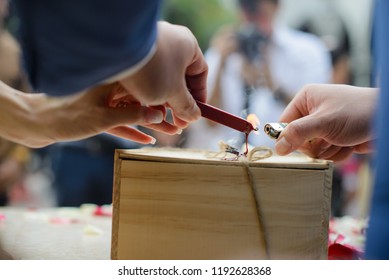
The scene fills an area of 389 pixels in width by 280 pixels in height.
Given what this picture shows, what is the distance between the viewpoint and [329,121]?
36.7 inches

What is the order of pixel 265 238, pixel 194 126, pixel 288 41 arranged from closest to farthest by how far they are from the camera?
pixel 265 238, pixel 194 126, pixel 288 41

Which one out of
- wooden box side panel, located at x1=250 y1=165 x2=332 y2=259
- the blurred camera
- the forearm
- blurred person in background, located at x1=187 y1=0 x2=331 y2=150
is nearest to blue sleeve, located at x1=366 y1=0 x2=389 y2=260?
wooden box side panel, located at x1=250 y1=165 x2=332 y2=259

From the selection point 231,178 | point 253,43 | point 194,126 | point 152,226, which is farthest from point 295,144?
point 253,43

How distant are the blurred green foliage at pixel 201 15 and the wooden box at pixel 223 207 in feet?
5.30

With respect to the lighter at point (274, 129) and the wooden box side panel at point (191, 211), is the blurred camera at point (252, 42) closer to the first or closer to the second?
the lighter at point (274, 129)

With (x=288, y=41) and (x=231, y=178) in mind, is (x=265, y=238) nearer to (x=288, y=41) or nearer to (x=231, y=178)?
(x=231, y=178)

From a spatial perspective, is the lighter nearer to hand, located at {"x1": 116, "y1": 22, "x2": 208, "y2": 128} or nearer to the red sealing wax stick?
the red sealing wax stick

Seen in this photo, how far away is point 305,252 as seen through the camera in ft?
2.89

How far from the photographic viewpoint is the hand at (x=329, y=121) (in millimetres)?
909

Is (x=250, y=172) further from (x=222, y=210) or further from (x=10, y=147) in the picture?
(x=10, y=147)

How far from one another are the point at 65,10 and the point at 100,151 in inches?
60.4

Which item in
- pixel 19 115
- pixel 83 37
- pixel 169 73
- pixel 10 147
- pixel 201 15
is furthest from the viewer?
pixel 201 15

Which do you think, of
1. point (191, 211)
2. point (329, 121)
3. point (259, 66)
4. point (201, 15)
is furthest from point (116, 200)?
point (201, 15)

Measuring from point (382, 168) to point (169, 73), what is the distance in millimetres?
294
